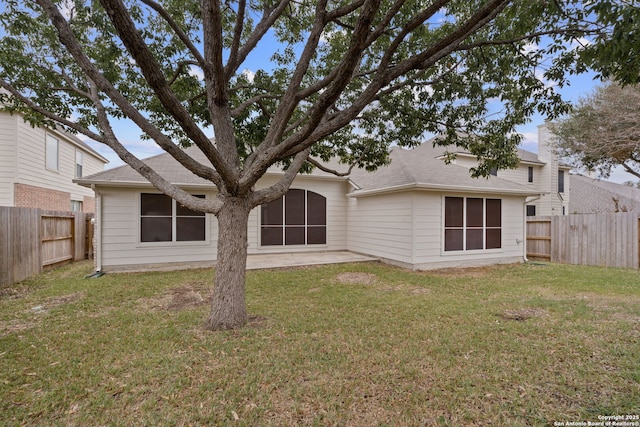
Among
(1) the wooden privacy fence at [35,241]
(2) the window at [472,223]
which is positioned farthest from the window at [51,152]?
(2) the window at [472,223]

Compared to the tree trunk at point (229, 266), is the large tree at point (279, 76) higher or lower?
higher

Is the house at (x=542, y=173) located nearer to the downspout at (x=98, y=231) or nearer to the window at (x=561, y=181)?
the window at (x=561, y=181)

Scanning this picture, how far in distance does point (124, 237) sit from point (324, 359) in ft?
26.1

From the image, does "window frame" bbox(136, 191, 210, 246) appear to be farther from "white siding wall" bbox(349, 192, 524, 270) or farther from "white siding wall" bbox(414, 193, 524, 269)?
"white siding wall" bbox(414, 193, 524, 269)

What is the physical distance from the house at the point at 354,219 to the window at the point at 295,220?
0.04m

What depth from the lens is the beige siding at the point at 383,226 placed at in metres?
9.08

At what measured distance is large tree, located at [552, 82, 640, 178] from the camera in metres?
12.3

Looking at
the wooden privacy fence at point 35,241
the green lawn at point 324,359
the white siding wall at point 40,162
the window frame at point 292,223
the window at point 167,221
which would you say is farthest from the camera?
the white siding wall at point 40,162

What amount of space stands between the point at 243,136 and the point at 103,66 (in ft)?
9.91

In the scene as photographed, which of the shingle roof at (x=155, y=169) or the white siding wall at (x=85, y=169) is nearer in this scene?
the shingle roof at (x=155, y=169)

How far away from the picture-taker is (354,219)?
12.0m

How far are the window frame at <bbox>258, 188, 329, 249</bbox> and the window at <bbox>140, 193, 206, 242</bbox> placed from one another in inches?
87.4

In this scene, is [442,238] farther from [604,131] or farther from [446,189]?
[604,131]

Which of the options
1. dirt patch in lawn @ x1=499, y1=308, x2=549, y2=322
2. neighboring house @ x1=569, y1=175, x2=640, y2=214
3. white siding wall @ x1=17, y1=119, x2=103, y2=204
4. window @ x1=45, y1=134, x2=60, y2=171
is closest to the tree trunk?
dirt patch in lawn @ x1=499, y1=308, x2=549, y2=322
